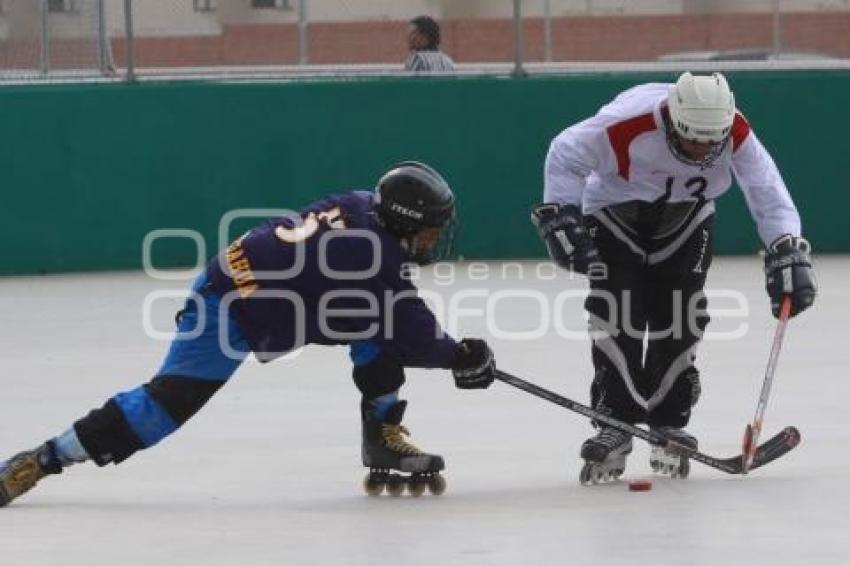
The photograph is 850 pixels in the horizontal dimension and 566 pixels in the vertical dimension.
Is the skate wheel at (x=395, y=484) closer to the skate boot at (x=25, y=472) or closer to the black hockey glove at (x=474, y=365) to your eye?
the black hockey glove at (x=474, y=365)

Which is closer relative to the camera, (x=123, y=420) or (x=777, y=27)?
(x=123, y=420)

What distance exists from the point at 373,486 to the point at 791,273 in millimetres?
1869

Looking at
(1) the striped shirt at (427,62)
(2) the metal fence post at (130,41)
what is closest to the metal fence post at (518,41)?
(1) the striped shirt at (427,62)

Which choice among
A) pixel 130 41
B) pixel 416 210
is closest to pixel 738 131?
pixel 416 210

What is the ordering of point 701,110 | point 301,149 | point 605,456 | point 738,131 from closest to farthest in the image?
point 701,110
point 605,456
point 738,131
point 301,149

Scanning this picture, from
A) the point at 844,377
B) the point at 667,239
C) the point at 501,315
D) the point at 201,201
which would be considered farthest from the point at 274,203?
the point at 667,239

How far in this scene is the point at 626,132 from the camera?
970cm

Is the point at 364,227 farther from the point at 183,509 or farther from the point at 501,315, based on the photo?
the point at 501,315

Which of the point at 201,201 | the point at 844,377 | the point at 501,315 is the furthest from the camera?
the point at 201,201

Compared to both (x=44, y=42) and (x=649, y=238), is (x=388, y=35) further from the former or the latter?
(x=649, y=238)

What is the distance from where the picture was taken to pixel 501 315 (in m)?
15.7

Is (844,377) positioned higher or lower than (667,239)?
lower

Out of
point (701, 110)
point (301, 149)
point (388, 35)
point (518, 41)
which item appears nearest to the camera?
point (701, 110)

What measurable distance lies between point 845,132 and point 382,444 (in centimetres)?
1034
